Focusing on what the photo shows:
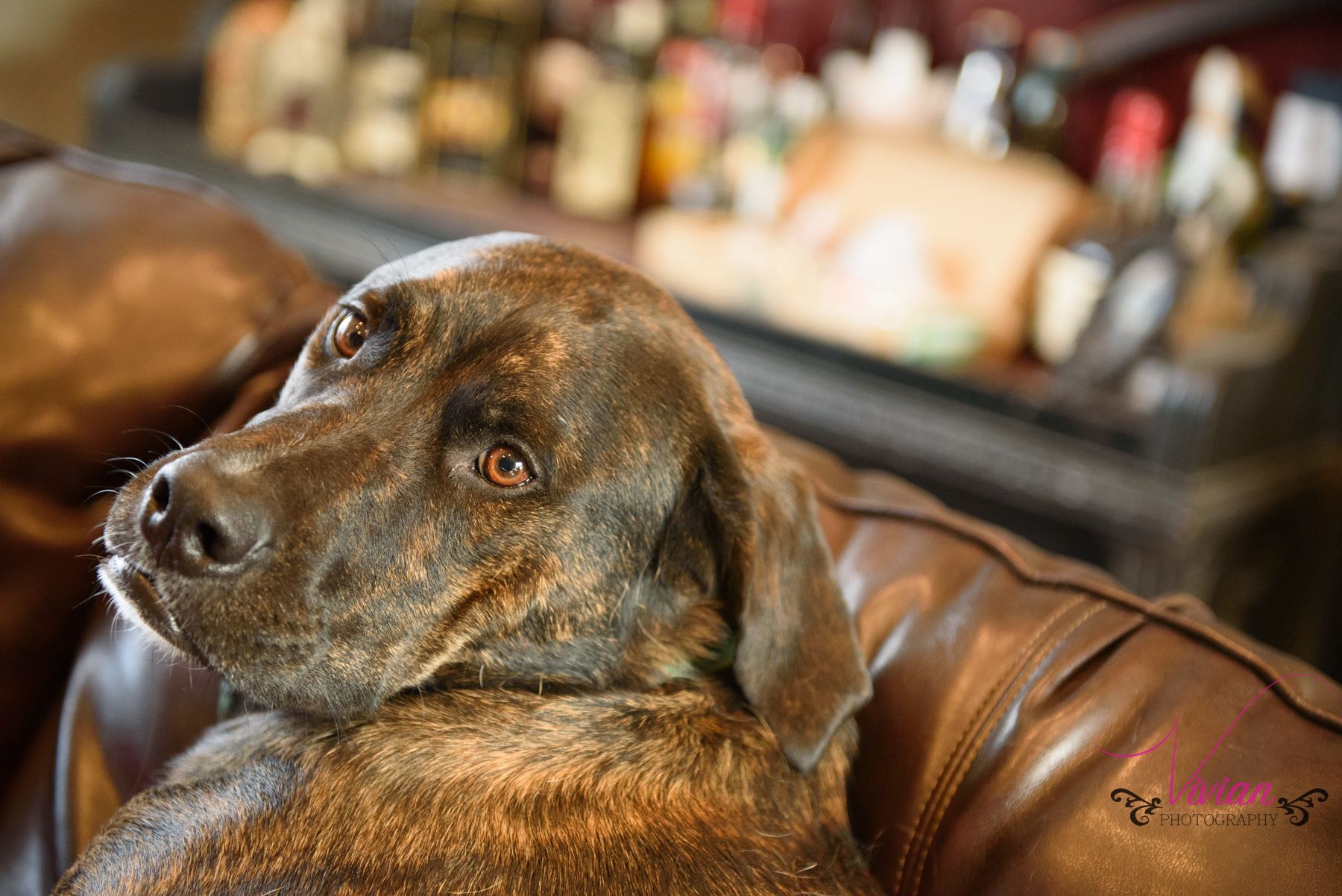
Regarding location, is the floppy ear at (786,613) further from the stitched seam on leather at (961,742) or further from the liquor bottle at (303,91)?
the liquor bottle at (303,91)

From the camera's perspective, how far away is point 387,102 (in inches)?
172

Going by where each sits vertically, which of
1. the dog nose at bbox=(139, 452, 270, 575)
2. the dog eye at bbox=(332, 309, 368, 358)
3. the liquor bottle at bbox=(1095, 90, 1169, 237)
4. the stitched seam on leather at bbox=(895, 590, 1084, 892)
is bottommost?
the stitched seam on leather at bbox=(895, 590, 1084, 892)

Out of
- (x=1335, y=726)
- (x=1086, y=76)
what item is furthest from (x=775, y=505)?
(x=1086, y=76)

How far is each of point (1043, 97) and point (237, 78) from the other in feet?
9.35

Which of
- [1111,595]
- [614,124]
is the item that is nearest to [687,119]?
[614,124]

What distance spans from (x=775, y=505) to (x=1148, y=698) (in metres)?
0.48

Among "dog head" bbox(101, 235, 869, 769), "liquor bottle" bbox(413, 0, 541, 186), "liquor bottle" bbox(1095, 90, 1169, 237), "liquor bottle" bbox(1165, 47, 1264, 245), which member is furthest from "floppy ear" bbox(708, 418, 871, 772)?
"liquor bottle" bbox(413, 0, 541, 186)

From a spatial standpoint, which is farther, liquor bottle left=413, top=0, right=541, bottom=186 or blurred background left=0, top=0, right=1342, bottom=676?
liquor bottle left=413, top=0, right=541, bottom=186

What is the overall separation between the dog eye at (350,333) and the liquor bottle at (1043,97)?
8.34 feet

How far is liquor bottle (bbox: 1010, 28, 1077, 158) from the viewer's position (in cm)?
345

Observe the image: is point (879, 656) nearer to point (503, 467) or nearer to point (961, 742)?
Answer: point (961, 742)

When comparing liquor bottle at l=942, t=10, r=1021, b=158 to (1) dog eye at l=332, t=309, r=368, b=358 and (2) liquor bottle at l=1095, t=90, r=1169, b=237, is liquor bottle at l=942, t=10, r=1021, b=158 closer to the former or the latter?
(2) liquor bottle at l=1095, t=90, r=1169, b=237

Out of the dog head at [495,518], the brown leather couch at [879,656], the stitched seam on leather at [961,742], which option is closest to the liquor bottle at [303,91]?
the brown leather couch at [879,656]

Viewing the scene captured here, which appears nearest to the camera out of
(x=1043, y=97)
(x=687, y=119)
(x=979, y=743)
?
(x=979, y=743)
